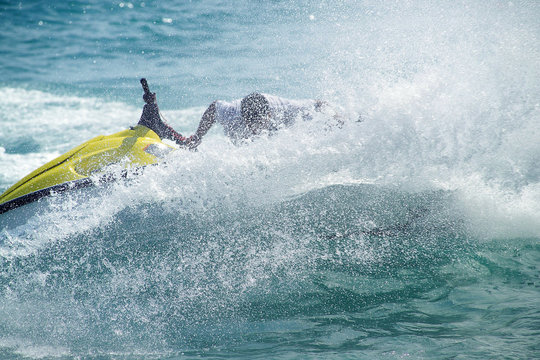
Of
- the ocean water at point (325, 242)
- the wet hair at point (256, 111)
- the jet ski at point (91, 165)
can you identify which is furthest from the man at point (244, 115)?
the ocean water at point (325, 242)

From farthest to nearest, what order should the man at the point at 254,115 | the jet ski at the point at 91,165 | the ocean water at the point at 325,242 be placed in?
the man at the point at 254,115 < the jet ski at the point at 91,165 < the ocean water at the point at 325,242

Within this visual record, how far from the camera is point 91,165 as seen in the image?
3461 mm

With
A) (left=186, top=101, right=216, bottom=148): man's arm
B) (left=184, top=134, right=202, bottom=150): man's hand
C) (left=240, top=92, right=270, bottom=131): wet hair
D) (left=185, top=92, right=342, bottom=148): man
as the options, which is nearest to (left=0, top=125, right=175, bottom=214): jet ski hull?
(left=184, top=134, right=202, bottom=150): man's hand

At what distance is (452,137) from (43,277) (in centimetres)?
304

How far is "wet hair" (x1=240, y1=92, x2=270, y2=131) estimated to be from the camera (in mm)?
3834

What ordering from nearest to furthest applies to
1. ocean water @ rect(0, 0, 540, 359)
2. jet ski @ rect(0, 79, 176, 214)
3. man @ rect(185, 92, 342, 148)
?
ocean water @ rect(0, 0, 540, 359), jet ski @ rect(0, 79, 176, 214), man @ rect(185, 92, 342, 148)

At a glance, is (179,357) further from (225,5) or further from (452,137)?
(225,5)

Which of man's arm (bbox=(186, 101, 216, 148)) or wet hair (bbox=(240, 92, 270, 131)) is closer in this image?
wet hair (bbox=(240, 92, 270, 131))

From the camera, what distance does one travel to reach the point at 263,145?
3.32 m

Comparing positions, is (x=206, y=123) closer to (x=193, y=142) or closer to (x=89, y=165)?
(x=193, y=142)

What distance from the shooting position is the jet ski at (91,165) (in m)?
3.29

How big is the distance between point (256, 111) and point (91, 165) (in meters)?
1.47

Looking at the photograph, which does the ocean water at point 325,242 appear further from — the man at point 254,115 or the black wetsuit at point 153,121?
the black wetsuit at point 153,121

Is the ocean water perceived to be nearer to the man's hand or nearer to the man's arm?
the man's hand
